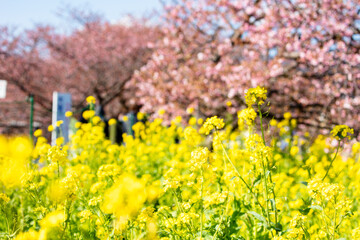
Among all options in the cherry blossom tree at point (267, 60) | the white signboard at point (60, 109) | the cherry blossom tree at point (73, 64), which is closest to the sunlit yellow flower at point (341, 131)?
the cherry blossom tree at point (267, 60)

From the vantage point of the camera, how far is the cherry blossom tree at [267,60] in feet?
21.9

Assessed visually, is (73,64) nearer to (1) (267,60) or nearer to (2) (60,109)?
(2) (60,109)

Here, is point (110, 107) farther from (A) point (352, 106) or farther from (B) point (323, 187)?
(B) point (323, 187)

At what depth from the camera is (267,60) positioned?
333 inches

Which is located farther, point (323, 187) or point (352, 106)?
point (352, 106)

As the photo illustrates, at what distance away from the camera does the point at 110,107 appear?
17.8 metres

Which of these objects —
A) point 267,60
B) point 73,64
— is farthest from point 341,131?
point 73,64

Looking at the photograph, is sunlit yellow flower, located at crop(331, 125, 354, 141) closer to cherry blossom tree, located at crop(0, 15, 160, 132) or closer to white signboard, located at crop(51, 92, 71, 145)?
white signboard, located at crop(51, 92, 71, 145)

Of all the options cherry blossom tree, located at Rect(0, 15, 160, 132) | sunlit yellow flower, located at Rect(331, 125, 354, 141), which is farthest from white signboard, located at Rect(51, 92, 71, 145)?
cherry blossom tree, located at Rect(0, 15, 160, 132)

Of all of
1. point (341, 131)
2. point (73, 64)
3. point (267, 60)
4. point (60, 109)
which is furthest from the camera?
point (73, 64)

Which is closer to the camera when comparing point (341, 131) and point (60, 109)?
point (341, 131)

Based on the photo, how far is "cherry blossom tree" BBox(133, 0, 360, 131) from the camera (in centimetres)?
667

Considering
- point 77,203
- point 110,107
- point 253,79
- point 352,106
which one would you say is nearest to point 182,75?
point 253,79

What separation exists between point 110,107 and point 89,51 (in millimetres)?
2971
